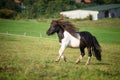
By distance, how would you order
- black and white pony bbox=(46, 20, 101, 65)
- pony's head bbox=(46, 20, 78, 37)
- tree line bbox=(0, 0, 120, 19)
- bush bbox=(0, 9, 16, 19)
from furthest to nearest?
1. tree line bbox=(0, 0, 120, 19)
2. bush bbox=(0, 9, 16, 19)
3. pony's head bbox=(46, 20, 78, 37)
4. black and white pony bbox=(46, 20, 101, 65)

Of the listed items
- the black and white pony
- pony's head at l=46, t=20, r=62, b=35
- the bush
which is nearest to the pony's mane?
the black and white pony

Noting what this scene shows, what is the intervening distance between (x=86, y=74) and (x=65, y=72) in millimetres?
643

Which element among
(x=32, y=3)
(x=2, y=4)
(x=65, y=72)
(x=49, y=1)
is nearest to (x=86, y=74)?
(x=65, y=72)

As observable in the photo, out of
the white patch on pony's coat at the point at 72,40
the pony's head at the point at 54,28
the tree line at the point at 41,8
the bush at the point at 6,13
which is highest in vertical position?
the pony's head at the point at 54,28

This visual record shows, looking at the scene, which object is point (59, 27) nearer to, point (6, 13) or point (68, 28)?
point (68, 28)

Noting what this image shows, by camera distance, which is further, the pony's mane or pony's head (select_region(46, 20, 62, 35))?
pony's head (select_region(46, 20, 62, 35))

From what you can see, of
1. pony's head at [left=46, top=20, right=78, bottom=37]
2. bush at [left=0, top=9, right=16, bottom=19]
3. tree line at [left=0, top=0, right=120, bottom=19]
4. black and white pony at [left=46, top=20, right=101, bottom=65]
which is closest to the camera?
black and white pony at [left=46, top=20, right=101, bottom=65]

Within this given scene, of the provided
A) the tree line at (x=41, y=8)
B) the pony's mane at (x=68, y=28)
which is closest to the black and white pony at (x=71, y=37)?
the pony's mane at (x=68, y=28)

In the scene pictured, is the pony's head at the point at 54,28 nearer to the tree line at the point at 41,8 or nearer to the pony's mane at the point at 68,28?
the pony's mane at the point at 68,28

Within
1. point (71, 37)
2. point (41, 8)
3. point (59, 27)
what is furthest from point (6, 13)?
point (71, 37)

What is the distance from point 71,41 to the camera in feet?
42.2

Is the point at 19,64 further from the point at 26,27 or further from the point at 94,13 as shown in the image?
the point at 94,13

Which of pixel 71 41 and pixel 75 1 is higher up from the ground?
pixel 71 41

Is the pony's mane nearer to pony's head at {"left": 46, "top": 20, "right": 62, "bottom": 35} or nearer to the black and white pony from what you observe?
the black and white pony
